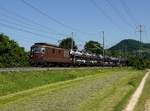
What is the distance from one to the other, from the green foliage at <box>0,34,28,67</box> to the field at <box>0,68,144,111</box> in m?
17.8

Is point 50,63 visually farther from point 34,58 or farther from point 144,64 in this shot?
point 144,64

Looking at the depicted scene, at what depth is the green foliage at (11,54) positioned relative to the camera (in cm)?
7481

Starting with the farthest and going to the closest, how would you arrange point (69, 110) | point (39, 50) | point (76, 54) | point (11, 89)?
point (76, 54) < point (39, 50) < point (11, 89) < point (69, 110)

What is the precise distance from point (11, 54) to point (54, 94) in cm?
6075

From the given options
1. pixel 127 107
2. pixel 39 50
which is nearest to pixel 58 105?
pixel 127 107

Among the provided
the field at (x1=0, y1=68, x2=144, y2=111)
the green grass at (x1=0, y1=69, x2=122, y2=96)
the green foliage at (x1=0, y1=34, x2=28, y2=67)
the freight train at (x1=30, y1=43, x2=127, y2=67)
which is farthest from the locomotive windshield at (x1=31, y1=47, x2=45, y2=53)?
the green grass at (x1=0, y1=69, x2=122, y2=96)

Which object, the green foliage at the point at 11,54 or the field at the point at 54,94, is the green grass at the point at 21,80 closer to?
the field at the point at 54,94

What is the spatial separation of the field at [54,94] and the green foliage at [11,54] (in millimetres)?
17791

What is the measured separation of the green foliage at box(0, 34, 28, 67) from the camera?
74812 millimetres

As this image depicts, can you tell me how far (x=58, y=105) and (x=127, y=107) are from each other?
3.28 m

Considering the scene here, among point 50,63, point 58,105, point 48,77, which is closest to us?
point 58,105

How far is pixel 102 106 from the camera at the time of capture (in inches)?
856

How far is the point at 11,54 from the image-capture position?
8856 centimetres

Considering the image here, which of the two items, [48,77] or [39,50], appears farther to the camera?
[39,50]
